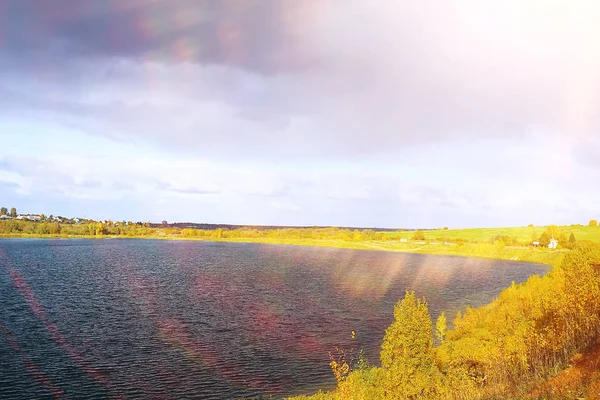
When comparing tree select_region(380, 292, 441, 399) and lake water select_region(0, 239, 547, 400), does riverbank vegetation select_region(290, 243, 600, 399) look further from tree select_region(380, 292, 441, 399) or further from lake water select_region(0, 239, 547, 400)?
lake water select_region(0, 239, 547, 400)

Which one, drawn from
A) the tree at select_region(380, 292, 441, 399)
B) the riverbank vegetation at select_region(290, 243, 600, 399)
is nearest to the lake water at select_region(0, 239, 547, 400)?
the riverbank vegetation at select_region(290, 243, 600, 399)

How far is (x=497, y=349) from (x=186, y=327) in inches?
2269

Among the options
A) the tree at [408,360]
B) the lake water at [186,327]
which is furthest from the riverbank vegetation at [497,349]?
the lake water at [186,327]

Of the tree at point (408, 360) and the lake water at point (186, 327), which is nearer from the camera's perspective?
the tree at point (408, 360)

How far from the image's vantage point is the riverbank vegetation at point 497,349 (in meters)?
42.5

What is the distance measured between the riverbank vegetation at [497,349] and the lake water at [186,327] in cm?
1398

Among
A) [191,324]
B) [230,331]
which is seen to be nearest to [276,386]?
[230,331]

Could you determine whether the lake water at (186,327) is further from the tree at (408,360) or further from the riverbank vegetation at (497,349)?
the tree at (408,360)

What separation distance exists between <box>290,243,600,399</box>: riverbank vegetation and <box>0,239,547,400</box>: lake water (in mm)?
13977

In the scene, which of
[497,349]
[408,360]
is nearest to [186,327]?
[408,360]

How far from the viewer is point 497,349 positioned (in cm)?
5631

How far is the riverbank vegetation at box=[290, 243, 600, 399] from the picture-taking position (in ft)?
140

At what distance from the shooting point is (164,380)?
59219mm

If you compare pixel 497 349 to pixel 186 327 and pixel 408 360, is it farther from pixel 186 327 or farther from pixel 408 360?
pixel 186 327
